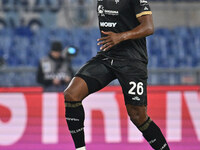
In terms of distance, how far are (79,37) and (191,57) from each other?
336 cm

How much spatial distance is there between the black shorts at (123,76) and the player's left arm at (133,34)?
24cm

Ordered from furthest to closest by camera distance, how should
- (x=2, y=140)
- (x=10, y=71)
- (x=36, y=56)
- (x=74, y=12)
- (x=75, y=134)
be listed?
(x=74, y=12), (x=36, y=56), (x=10, y=71), (x=2, y=140), (x=75, y=134)

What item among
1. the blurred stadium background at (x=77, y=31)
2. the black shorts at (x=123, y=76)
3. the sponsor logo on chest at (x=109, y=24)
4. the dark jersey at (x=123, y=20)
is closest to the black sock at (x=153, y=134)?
the black shorts at (x=123, y=76)

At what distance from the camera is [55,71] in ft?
30.9

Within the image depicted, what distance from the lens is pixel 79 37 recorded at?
1400 cm

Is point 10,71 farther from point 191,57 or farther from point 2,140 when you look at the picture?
point 191,57

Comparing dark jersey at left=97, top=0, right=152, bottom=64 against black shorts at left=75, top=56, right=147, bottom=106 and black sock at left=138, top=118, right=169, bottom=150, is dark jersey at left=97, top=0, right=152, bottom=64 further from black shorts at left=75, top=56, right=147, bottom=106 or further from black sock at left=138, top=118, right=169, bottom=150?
black sock at left=138, top=118, right=169, bottom=150

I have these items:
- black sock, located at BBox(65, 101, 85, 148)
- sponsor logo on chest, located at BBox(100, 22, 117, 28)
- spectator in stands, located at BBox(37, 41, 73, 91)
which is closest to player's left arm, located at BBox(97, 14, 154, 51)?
sponsor logo on chest, located at BBox(100, 22, 117, 28)

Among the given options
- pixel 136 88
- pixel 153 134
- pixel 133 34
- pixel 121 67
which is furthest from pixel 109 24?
pixel 153 134

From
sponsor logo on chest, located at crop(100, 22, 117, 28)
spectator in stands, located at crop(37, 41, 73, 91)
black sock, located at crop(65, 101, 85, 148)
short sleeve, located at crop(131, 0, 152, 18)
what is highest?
short sleeve, located at crop(131, 0, 152, 18)

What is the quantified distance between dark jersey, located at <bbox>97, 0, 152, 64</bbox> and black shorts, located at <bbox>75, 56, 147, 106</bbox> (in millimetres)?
71

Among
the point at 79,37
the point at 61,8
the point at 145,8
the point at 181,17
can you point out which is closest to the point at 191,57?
the point at 181,17

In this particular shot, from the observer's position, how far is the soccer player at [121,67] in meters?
3.77

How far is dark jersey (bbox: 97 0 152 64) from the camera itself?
151 inches
